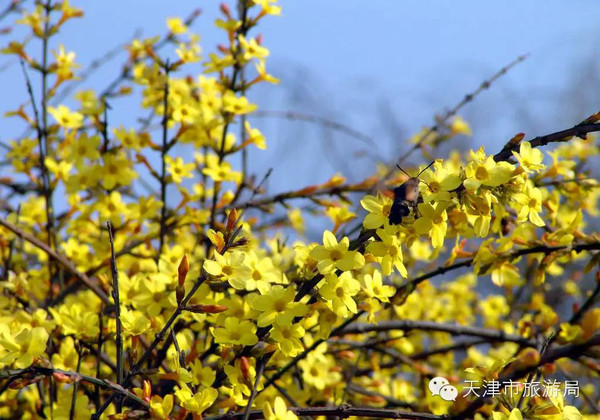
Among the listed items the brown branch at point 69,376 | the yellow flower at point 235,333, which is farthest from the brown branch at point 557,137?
the brown branch at point 69,376

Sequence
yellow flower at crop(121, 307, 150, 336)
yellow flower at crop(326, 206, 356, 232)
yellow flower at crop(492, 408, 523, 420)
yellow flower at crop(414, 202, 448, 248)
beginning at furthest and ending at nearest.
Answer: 1. yellow flower at crop(326, 206, 356, 232)
2. yellow flower at crop(121, 307, 150, 336)
3. yellow flower at crop(414, 202, 448, 248)
4. yellow flower at crop(492, 408, 523, 420)

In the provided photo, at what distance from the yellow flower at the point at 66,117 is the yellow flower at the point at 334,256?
143 cm

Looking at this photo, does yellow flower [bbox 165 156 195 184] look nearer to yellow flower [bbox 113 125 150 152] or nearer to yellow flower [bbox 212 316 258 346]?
yellow flower [bbox 113 125 150 152]

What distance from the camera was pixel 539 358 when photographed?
1.00 metres

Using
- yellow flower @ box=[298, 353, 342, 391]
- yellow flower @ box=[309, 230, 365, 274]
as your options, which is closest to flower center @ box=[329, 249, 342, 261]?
yellow flower @ box=[309, 230, 365, 274]

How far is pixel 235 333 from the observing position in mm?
1312

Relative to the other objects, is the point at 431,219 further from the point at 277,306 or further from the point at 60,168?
the point at 60,168

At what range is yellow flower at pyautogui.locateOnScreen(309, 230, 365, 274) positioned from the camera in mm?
1231

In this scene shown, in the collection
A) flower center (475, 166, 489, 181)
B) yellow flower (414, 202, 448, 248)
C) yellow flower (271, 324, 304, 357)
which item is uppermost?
flower center (475, 166, 489, 181)

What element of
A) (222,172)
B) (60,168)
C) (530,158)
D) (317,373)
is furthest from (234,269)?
(60,168)

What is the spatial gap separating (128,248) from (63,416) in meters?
0.86

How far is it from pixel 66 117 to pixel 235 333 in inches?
56.0

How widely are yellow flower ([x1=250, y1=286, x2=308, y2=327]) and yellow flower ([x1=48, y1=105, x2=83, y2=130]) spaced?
1399 mm

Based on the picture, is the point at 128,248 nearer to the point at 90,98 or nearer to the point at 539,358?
the point at 90,98
